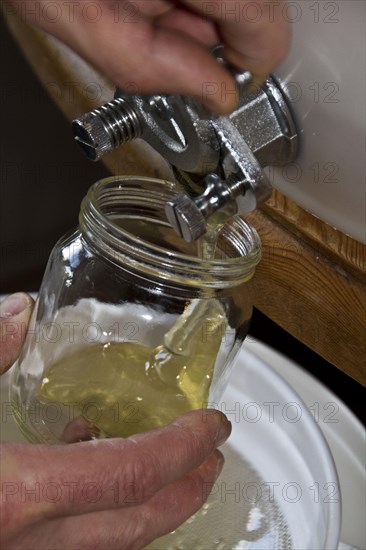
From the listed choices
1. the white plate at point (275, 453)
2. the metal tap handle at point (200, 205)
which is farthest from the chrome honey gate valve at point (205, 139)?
the white plate at point (275, 453)

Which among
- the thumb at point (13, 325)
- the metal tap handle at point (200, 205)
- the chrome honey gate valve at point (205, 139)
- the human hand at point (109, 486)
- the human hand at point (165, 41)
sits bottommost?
the thumb at point (13, 325)

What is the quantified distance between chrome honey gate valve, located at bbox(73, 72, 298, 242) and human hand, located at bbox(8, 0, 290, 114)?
21 millimetres

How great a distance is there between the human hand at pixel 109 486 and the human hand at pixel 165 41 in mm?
96

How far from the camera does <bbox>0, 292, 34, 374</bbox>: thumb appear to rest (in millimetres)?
306

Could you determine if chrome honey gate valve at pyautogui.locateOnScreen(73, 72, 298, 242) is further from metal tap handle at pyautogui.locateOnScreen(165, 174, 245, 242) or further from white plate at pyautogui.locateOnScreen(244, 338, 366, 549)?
white plate at pyautogui.locateOnScreen(244, 338, 366, 549)

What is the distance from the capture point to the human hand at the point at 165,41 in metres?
0.20

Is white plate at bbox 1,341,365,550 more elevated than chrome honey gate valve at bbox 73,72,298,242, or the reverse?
chrome honey gate valve at bbox 73,72,298,242

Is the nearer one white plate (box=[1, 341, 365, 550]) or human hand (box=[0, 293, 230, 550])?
human hand (box=[0, 293, 230, 550])

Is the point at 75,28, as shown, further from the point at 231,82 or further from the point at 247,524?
the point at 247,524

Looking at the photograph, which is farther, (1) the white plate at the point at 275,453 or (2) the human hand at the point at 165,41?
(1) the white plate at the point at 275,453

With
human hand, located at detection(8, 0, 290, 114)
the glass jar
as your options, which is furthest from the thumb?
human hand, located at detection(8, 0, 290, 114)

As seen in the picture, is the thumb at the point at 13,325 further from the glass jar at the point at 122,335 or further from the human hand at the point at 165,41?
the human hand at the point at 165,41

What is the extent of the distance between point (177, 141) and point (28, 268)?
1.43ft

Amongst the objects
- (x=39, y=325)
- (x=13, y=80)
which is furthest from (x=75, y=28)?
(x=13, y=80)
